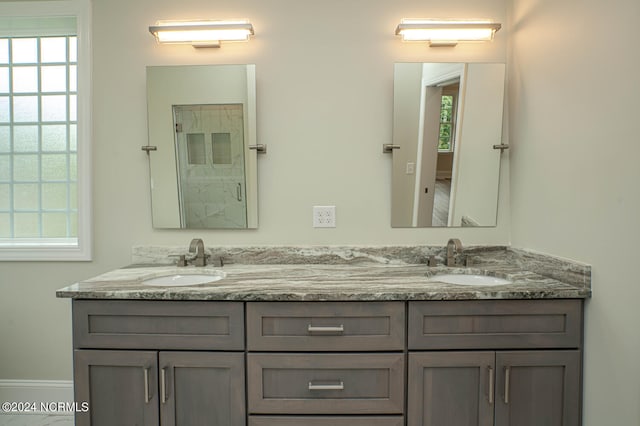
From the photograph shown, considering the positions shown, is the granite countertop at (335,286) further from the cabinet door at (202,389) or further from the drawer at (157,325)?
the cabinet door at (202,389)

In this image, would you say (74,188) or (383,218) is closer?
(383,218)

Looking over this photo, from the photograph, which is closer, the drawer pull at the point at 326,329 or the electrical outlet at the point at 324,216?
Result: the drawer pull at the point at 326,329

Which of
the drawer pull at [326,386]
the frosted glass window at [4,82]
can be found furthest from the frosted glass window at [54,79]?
the drawer pull at [326,386]

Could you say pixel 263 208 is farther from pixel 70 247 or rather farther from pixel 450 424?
pixel 450 424

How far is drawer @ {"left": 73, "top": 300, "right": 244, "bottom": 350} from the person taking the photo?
4.63 feet

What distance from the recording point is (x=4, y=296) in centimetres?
201

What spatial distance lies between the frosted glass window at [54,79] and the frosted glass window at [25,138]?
9.9 inches

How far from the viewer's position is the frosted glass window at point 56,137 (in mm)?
2172

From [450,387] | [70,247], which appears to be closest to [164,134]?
[70,247]

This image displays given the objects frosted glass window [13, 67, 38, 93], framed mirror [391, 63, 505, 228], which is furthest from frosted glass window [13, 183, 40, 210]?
framed mirror [391, 63, 505, 228]

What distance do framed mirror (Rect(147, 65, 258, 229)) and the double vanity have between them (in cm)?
62

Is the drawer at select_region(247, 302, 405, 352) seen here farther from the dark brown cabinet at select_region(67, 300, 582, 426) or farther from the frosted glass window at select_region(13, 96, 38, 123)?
the frosted glass window at select_region(13, 96, 38, 123)

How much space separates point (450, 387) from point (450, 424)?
146 mm

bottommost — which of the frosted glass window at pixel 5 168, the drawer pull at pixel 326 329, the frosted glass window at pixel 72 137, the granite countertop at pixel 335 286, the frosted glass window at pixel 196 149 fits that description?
the drawer pull at pixel 326 329
